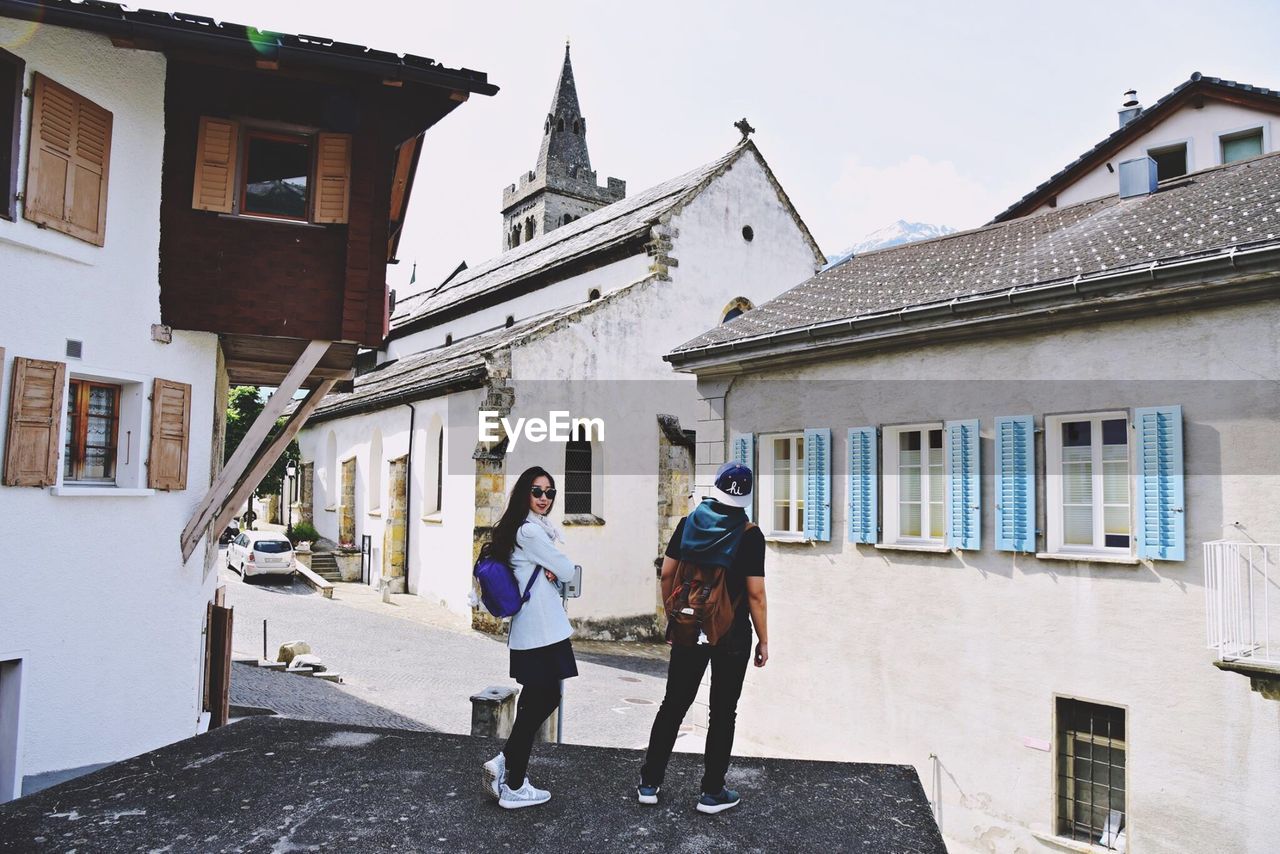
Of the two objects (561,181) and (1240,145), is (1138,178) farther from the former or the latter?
(561,181)

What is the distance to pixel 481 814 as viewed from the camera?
491 centimetres

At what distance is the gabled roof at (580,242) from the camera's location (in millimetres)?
22578

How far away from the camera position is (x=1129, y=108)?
59.0 feet

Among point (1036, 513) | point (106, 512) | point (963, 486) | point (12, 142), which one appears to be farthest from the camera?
point (963, 486)

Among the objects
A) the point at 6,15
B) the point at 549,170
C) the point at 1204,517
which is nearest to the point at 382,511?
the point at 6,15

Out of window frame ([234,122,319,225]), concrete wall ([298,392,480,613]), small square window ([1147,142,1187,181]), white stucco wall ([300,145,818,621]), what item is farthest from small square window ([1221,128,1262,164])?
window frame ([234,122,319,225])

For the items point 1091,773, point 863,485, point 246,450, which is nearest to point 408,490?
point 246,450

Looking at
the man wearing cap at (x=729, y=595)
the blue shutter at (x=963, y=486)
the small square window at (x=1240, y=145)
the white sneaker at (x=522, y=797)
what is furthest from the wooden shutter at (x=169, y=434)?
the small square window at (x=1240, y=145)

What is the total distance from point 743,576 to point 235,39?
6.37 meters

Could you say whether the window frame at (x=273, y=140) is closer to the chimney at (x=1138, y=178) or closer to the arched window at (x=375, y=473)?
the chimney at (x=1138, y=178)

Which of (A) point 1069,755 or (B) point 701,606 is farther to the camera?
(A) point 1069,755

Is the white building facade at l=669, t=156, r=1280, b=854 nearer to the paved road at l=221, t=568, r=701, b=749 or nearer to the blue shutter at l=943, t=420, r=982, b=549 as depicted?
the blue shutter at l=943, t=420, r=982, b=549

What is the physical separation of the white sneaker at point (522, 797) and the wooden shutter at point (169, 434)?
17.3 feet

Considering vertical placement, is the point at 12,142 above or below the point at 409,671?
above
